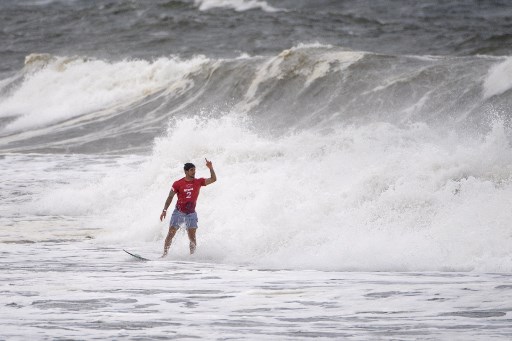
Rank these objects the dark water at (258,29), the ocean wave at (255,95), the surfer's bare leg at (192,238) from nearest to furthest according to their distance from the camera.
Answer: the surfer's bare leg at (192,238), the ocean wave at (255,95), the dark water at (258,29)

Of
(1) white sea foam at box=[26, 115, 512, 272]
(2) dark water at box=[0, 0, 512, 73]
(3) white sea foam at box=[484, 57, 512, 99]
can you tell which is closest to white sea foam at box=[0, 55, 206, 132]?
(2) dark water at box=[0, 0, 512, 73]

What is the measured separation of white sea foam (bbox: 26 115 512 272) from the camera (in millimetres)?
10820

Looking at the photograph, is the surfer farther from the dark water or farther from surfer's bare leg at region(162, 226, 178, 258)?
the dark water

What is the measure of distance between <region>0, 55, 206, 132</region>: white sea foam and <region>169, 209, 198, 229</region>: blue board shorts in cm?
1720

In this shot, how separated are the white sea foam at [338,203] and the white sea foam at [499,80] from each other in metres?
3.36

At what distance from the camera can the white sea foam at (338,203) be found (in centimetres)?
1082

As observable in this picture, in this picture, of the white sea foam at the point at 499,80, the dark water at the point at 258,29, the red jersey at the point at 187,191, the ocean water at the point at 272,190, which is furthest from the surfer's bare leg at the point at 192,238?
the dark water at the point at 258,29

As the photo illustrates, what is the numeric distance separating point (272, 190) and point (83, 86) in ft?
66.7

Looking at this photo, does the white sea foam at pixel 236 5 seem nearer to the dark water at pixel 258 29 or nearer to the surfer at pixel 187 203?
the dark water at pixel 258 29

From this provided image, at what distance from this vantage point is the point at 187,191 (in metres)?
12.4

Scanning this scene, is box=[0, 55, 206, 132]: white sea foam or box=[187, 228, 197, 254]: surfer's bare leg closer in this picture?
box=[187, 228, 197, 254]: surfer's bare leg

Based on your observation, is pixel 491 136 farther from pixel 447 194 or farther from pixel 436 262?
pixel 436 262

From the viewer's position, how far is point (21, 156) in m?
23.0

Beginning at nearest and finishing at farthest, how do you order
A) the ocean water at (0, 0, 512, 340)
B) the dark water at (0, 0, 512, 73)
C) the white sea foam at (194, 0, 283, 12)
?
the ocean water at (0, 0, 512, 340) < the dark water at (0, 0, 512, 73) < the white sea foam at (194, 0, 283, 12)
